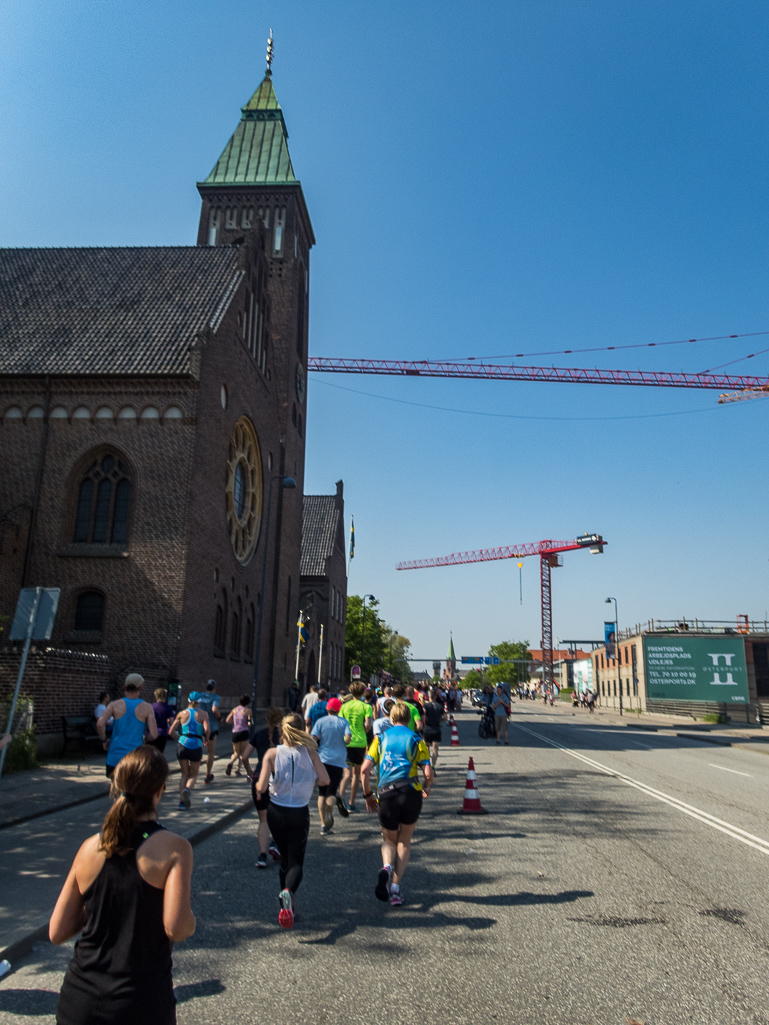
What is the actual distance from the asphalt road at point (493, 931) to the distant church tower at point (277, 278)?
26485 millimetres

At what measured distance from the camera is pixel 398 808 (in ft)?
21.4

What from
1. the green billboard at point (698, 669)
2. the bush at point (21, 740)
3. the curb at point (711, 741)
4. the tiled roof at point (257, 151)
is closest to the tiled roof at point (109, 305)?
the tiled roof at point (257, 151)

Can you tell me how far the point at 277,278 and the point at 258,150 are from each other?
9.93 metres

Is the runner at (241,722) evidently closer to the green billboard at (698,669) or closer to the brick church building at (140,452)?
the brick church building at (140,452)

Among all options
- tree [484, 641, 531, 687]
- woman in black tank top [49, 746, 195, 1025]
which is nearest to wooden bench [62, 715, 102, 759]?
→ woman in black tank top [49, 746, 195, 1025]

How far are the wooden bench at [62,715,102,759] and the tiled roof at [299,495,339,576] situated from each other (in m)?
39.5

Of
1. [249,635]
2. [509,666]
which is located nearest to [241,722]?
[249,635]

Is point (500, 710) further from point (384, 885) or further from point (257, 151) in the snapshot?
point (257, 151)

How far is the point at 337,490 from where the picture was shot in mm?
65562

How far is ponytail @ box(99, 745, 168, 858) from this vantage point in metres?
2.67

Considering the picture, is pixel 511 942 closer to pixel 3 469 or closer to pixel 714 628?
pixel 3 469

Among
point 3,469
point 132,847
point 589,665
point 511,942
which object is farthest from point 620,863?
point 589,665

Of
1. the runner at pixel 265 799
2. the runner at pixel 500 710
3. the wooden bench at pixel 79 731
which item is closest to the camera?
the runner at pixel 265 799

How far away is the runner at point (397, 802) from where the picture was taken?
20.7 ft
